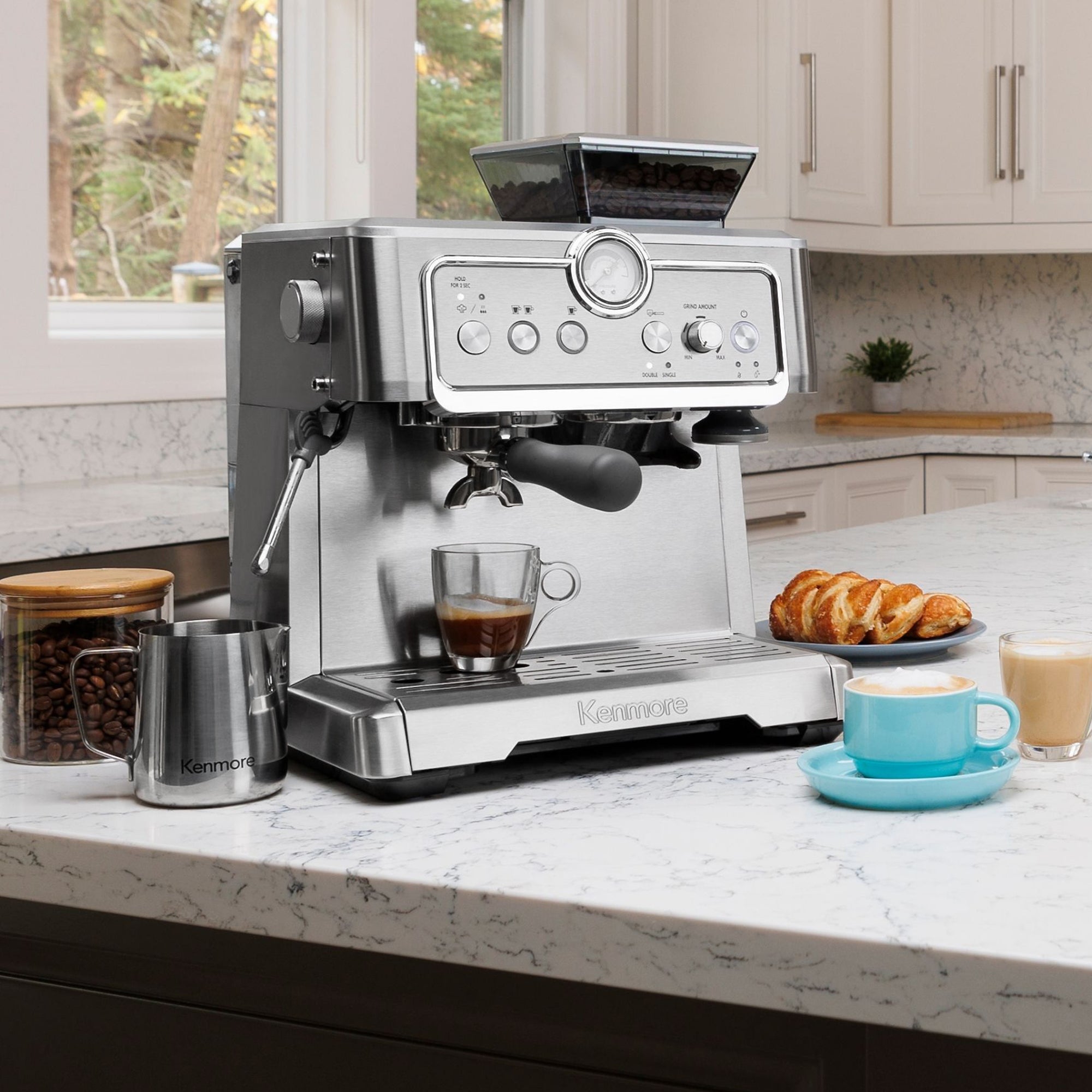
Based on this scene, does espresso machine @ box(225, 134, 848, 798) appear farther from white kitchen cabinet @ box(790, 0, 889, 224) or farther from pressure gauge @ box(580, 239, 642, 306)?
white kitchen cabinet @ box(790, 0, 889, 224)

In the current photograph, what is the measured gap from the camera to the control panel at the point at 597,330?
0.89 metres

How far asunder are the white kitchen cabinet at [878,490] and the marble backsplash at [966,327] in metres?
0.66

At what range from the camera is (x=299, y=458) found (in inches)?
35.7

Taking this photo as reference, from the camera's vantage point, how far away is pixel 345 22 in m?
3.23

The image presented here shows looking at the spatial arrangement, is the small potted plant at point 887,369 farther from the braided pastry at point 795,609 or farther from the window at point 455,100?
the braided pastry at point 795,609

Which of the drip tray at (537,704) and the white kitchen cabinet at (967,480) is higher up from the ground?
the white kitchen cabinet at (967,480)

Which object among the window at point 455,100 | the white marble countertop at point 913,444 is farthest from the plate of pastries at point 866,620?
the window at point 455,100

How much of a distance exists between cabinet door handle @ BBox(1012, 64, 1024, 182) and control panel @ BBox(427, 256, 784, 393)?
3.48 m

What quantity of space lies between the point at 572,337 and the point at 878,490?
3119 millimetres

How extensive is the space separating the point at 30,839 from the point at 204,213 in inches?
96.0

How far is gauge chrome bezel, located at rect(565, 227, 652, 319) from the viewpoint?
3.06ft

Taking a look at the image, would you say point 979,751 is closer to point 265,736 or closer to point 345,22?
A: point 265,736

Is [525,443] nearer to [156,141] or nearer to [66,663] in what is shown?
[66,663]

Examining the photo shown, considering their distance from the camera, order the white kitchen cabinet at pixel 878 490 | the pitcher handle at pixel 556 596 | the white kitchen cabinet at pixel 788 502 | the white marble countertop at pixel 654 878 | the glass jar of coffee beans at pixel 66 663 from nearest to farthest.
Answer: the white marble countertop at pixel 654 878 < the glass jar of coffee beans at pixel 66 663 < the pitcher handle at pixel 556 596 < the white kitchen cabinet at pixel 788 502 < the white kitchen cabinet at pixel 878 490
